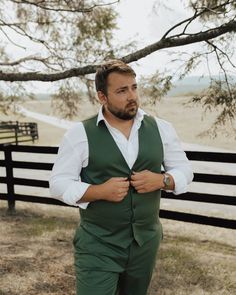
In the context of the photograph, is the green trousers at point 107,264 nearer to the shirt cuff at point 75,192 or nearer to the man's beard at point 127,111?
the shirt cuff at point 75,192

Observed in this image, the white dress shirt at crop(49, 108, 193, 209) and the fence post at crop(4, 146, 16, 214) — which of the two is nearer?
the white dress shirt at crop(49, 108, 193, 209)

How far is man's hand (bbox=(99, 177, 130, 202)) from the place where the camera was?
2.05 m

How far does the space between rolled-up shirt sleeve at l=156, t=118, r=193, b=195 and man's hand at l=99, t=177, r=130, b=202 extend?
305 mm

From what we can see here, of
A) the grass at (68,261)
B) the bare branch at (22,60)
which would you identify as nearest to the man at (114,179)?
the grass at (68,261)

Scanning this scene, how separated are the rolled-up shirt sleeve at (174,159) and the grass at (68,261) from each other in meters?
2.01

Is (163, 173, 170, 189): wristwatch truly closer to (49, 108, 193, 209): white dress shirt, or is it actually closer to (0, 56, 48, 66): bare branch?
(49, 108, 193, 209): white dress shirt

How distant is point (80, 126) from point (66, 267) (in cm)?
279

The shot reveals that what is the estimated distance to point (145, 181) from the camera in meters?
2.10

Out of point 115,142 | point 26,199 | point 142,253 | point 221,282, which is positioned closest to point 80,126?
point 115,142

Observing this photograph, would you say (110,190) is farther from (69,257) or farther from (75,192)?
(69,257)

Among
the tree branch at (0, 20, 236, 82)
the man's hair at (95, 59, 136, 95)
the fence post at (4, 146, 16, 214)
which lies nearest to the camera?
the man's hair at (95, 59, 136, 95)

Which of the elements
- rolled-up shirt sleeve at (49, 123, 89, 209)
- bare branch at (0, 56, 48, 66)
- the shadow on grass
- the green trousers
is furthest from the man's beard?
bare branch at (0, 56, 48, 66)

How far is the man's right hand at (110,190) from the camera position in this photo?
80.6 inches

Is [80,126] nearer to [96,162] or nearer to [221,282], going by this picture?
[96,162]
